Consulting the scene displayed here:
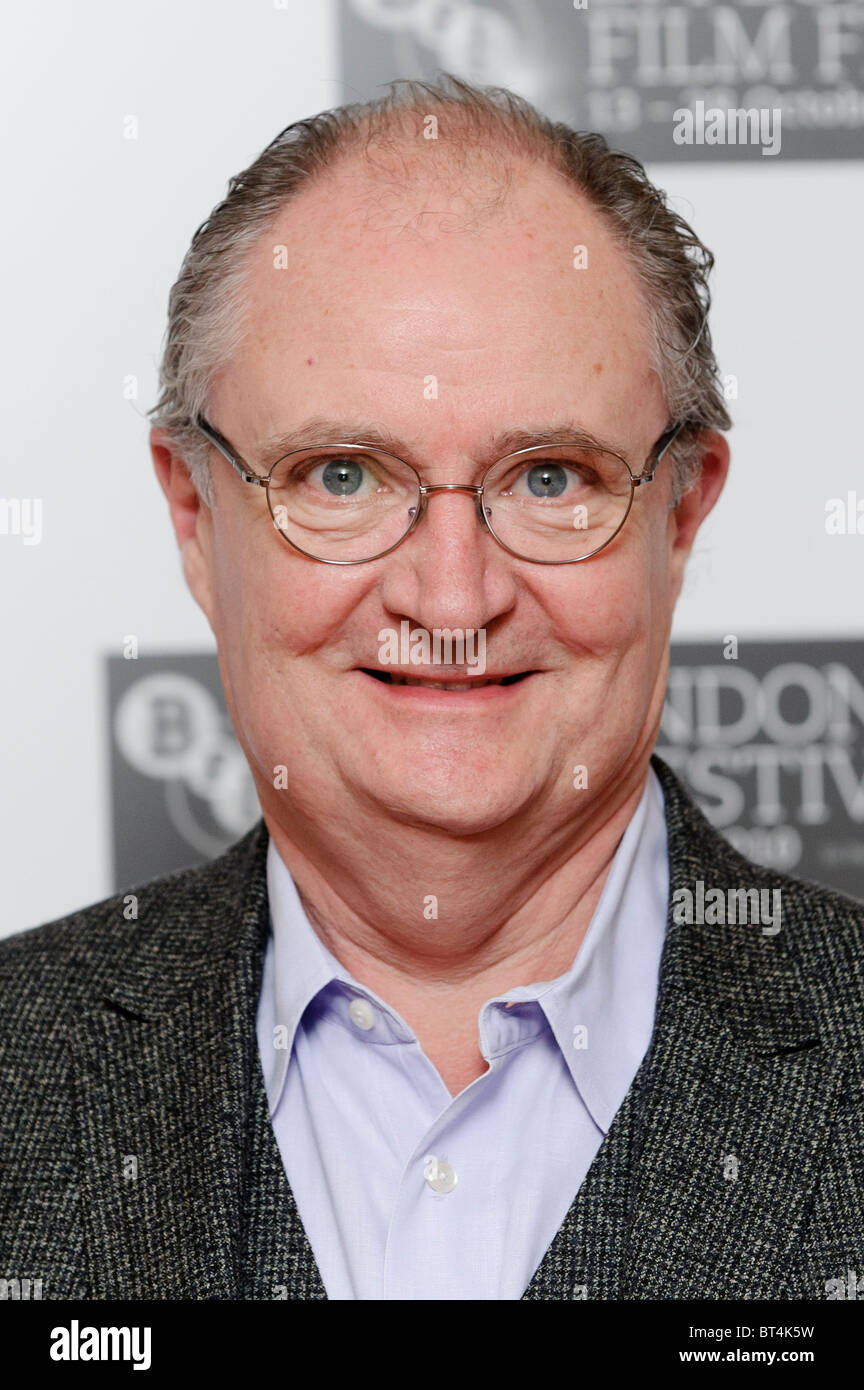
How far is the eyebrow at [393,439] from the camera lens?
1.64 m

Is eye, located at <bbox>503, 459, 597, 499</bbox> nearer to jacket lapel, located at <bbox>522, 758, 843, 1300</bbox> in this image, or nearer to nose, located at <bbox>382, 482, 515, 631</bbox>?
nose, located at <bbox>382, 482, 515, 631</bbox>

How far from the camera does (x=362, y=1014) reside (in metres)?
1.79

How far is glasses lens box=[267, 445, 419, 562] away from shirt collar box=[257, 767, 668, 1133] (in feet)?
1.39

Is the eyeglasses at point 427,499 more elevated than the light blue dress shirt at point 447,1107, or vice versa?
the eyeglasses at point 427,499

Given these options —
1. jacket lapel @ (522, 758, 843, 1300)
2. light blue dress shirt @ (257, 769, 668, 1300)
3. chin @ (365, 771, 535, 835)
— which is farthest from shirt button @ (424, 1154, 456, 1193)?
chin @ (365, 771, 535, 835)

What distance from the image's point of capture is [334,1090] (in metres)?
1.78

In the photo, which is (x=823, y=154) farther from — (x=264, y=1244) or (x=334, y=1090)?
(x=264, y=1244)

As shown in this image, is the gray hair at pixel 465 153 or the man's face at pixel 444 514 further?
the gray hair at pixel 465 153

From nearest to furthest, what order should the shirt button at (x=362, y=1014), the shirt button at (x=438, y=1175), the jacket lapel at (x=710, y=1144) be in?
the jacket lapel at (x=710, y=1144), the shirt button at (x=438, y=1175), the shirt button at (x=362, y=1014)

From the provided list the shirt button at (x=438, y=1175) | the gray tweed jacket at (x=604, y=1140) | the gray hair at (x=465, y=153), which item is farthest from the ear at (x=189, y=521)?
the shirt button at (x=438, y=1175)

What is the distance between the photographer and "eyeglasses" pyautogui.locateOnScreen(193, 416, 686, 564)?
5.46ft

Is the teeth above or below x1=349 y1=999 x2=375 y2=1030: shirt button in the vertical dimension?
above

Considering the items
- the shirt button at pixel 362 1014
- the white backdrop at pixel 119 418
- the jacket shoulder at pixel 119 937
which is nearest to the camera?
the shirt button at pixel 362 1014

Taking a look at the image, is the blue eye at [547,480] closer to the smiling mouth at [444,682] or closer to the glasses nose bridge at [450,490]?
the glasses nose bridge at [450,490]
